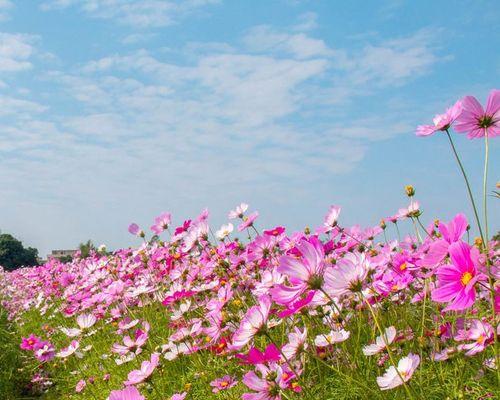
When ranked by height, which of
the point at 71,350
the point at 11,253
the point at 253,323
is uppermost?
the point at 253,323

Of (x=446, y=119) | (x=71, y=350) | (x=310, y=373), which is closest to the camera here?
(x=446, y=119)

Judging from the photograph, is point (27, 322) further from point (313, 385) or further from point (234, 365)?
point (313, 385)

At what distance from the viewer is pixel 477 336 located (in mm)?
1927

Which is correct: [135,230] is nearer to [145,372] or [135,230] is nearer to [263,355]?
[145,372]

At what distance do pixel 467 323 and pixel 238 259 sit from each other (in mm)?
1207

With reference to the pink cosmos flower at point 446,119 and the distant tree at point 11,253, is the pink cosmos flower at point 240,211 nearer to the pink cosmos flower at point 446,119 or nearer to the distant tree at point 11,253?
the pink cosmos flower at point 446,119

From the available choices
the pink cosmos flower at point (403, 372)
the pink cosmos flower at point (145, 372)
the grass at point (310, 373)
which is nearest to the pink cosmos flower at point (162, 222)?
the grass at point (310, 373)

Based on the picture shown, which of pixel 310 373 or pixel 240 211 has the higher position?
pixel 240 211

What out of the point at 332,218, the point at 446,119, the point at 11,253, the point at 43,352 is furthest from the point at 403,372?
the point at 11,253

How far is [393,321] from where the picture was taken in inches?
116

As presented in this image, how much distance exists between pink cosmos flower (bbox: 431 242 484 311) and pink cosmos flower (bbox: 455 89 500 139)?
1.33ft

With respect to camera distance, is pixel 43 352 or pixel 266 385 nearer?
pixel 266 385

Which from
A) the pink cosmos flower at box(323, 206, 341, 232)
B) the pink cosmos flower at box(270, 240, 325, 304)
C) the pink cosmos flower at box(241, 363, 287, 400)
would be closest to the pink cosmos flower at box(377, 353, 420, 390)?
the pink cosmos flower at box(241, 363, 287, 400)

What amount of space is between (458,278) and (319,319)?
1685 mm
